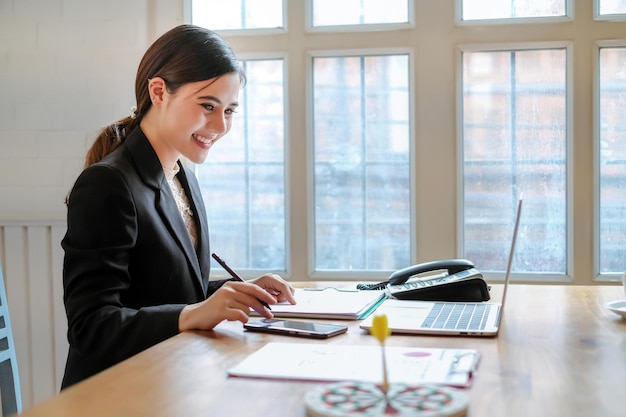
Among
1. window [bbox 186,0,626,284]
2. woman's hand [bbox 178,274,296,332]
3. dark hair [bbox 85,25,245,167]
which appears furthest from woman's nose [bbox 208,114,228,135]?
window [bbox 186,0,626,284]

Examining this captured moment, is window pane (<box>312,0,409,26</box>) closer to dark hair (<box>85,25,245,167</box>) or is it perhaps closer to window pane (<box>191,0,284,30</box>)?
window pane (<box>191,0,284,30</box>)

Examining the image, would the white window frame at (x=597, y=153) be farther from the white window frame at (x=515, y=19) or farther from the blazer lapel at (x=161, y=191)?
the blazer lapel at (x=161, y=191)

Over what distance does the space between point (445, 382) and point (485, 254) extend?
1964mm

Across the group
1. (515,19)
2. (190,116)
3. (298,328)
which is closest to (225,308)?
(298,328)

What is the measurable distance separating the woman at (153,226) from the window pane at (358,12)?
1133 mm

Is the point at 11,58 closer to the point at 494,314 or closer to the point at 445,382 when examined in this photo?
the point at 494,314

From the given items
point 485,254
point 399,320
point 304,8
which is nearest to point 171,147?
point 399,320

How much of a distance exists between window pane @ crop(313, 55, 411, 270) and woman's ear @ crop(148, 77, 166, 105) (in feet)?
3.96

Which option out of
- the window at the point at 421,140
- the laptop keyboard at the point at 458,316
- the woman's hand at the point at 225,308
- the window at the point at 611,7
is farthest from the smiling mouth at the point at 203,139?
the window at the point at 611,7

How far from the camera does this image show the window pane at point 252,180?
3043 mm

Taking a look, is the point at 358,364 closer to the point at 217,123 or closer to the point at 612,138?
the point at 217,123

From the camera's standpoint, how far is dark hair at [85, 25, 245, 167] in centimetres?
183

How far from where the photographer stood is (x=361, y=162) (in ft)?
9.85

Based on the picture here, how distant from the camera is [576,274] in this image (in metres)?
2.85
